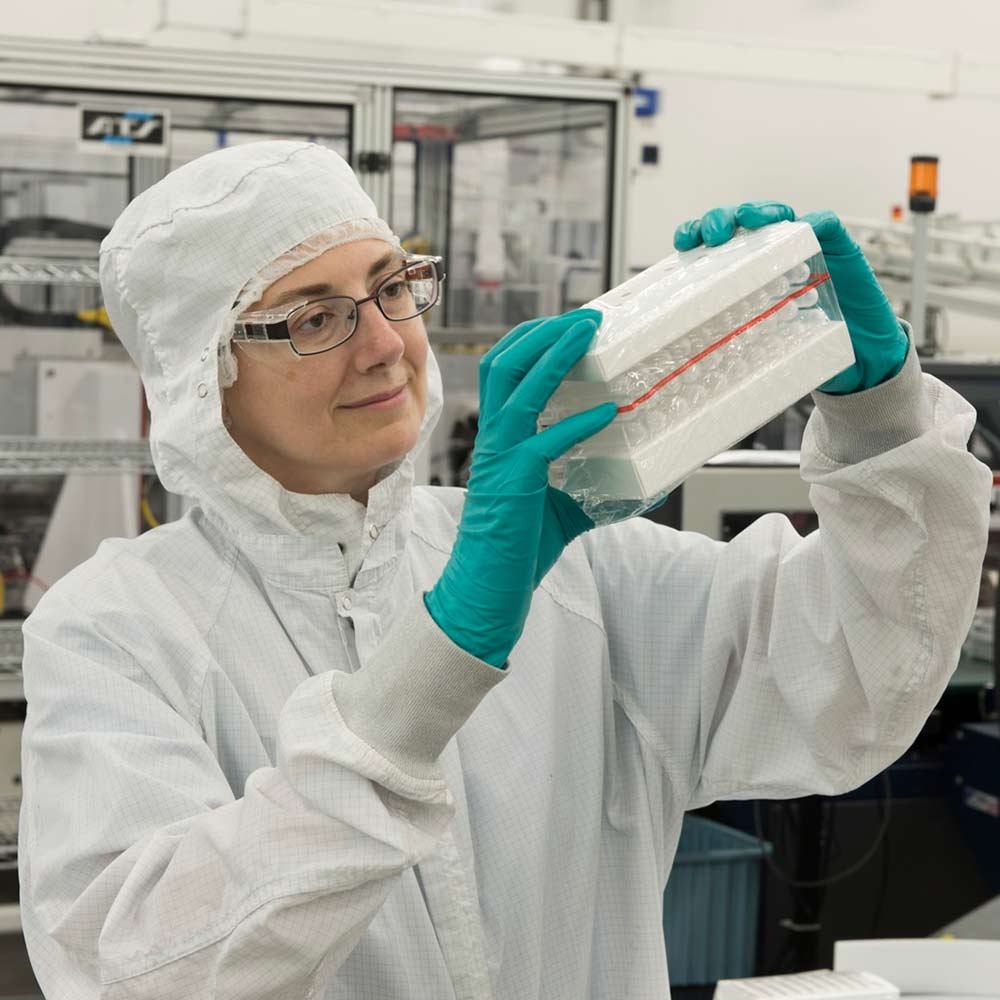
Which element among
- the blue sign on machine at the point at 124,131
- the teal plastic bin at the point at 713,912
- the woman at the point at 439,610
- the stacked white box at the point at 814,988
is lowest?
the teal plastic bin at the point at 713,912

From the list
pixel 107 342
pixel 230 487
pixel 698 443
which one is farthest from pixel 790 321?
pixel 107 342

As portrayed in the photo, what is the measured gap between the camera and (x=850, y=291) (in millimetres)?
1101

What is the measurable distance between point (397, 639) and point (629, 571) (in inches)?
17.4

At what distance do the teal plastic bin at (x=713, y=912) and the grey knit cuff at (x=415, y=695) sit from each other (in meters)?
1.69

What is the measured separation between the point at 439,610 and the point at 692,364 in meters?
0.26

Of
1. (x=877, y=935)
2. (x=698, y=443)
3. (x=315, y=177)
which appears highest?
(x=315, y=177)

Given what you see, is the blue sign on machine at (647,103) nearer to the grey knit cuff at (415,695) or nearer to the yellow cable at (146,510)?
the yellow cable at (146,510)

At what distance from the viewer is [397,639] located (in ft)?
2.96

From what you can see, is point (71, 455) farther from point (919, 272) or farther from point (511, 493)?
point (511, 493)

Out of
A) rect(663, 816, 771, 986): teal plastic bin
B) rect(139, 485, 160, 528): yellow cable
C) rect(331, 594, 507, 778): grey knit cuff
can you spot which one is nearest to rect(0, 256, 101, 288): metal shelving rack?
rect(139, 485, 160, 528): yellow cable

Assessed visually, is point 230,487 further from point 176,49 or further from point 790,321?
point 176,49

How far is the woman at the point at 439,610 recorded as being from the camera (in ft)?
3.18

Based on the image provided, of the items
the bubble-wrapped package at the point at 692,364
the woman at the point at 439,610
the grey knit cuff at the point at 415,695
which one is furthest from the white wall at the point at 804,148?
the grey knit cuff at the point at 415,695

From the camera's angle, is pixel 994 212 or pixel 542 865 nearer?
pixel 542 865
